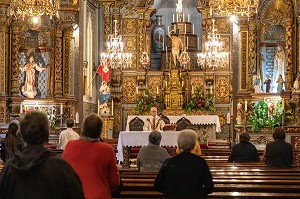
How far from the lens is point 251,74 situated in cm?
2650

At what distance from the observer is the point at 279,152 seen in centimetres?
1145

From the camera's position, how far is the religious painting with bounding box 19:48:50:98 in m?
26.1

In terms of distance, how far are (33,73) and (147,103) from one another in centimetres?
→ 489

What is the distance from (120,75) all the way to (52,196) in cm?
2456

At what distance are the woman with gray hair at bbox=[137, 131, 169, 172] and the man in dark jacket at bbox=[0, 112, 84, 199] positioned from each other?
5563mm

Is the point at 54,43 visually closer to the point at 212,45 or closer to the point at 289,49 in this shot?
the point at 212,45

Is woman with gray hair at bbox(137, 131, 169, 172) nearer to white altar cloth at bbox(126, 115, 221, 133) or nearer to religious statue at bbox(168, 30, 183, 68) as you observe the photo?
white altar cloth at bbox(126, 115, 221, 133)

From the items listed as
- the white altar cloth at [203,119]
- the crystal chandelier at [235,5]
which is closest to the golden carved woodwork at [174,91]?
the white altar cloth at [203,119]

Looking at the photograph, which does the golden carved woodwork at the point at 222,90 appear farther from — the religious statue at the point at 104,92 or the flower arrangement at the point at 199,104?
the religious statue at the point at 104,92

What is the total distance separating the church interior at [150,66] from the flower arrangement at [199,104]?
0.14ft

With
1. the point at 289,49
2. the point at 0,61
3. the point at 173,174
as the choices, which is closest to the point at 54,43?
the point at 0,61

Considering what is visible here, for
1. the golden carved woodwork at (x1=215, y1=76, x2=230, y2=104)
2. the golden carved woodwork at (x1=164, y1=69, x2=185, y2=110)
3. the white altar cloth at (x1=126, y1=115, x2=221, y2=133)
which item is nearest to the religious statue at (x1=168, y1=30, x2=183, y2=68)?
the golden carved woodwork at (x1=164, y1=69, x2=185, y2=110)

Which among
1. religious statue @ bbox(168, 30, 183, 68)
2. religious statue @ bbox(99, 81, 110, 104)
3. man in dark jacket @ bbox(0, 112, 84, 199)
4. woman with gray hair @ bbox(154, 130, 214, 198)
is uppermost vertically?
religious statue @ bbox(168, 30, 183, 68)

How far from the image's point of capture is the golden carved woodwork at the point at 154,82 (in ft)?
93.8
